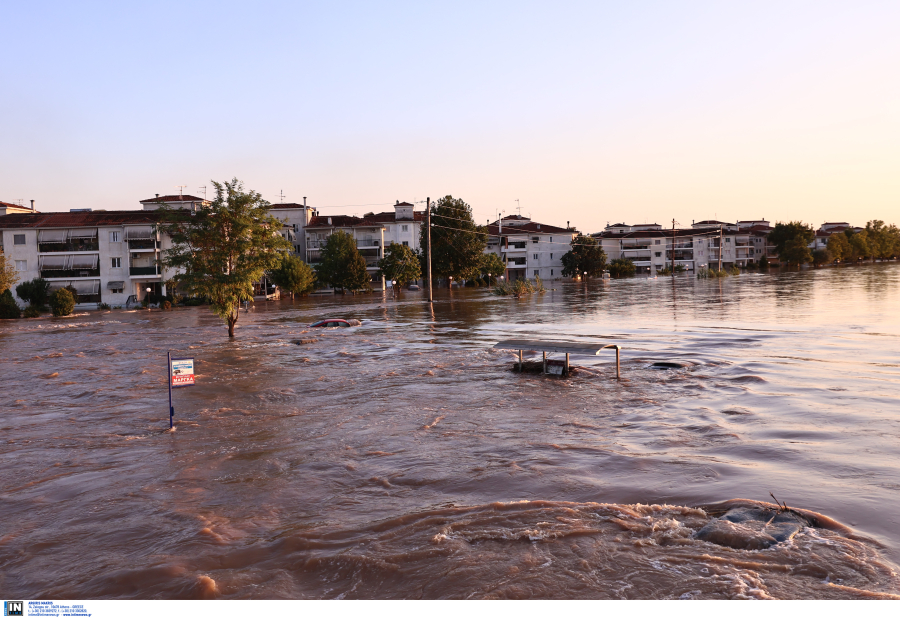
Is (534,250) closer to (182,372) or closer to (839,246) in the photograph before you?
(839,246)

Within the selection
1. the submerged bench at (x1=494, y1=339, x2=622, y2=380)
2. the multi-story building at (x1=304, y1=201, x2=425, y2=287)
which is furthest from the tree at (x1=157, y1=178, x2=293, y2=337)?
the multi-story building at (x1=304, y1=201, x2=425, y2=287)

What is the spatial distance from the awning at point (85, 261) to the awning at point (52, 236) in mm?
2479

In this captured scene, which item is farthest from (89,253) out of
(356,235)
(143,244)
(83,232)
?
(356,235)

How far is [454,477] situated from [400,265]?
260 ft

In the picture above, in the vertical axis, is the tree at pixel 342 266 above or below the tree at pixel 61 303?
above

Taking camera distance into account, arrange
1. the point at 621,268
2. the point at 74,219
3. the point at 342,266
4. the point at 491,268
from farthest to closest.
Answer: the point at 621,268 → the point at 491,268 → the point at 342,266 → the point at 74,219

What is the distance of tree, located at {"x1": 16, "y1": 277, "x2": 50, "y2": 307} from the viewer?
6775 centimetres

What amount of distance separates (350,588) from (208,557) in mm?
1966

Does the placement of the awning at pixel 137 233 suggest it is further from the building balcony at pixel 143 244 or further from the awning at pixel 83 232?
the awning at pixel 83 232

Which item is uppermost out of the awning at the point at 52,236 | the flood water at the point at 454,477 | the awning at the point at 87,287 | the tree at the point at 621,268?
the awning at the point at 52,236

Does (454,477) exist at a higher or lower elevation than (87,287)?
lower

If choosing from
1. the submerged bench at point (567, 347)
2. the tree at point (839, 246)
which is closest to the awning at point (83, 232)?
the submerged bench at point (567, 347)

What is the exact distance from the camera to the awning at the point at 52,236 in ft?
247

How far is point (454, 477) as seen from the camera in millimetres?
10633
